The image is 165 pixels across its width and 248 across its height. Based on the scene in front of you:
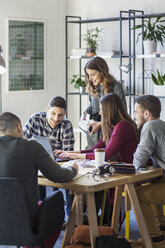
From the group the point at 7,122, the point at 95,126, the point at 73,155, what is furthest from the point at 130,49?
the point at 7,122

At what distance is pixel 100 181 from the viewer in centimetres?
304

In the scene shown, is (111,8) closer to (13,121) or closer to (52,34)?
(52,34)

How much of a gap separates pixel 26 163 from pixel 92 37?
3770 mm

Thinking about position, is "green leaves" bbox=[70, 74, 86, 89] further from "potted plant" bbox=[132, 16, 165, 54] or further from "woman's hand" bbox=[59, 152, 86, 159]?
"woman's hand" bbox=[59, 152, 86, 159]

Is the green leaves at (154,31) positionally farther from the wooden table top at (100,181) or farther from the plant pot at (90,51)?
the wooden table top at (100,181)

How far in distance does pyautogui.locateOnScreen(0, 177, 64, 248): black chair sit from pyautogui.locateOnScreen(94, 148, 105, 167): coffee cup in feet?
1.84

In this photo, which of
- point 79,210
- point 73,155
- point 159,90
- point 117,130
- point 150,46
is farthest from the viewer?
point 150,46

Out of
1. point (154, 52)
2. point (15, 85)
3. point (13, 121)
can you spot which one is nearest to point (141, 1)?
point (154, 52)

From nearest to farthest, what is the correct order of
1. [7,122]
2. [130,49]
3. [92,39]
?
1. [7,122]
2. [130,49]
3. [92,39]

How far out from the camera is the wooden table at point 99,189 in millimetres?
2979

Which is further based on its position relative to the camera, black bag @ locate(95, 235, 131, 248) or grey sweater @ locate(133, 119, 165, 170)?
grey sweater @ locate(133, 119, 165, 170)

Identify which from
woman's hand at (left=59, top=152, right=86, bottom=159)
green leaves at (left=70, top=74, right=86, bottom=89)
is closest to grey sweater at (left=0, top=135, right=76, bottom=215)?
woman's hand at (left=59, top=152, right=86, bottom=159)

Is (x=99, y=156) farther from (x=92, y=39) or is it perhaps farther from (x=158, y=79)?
(x=92, y=39)

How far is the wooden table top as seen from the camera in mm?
2945
